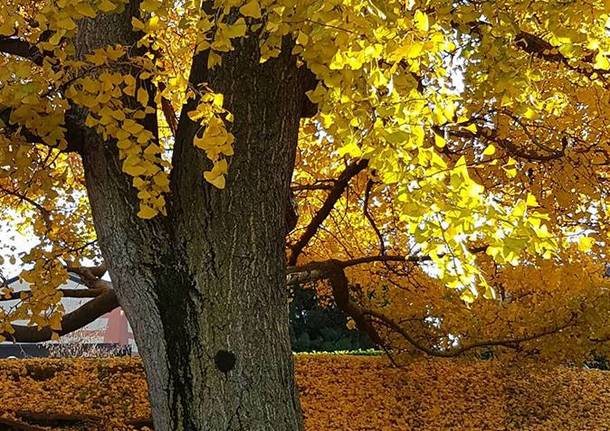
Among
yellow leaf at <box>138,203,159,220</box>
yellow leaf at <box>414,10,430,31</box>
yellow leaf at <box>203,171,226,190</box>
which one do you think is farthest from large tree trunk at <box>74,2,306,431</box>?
yellow leaf at <box>414,10,430,31</box>

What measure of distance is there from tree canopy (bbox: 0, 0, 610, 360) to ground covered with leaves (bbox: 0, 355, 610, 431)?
2.09m

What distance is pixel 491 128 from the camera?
17.9 ft

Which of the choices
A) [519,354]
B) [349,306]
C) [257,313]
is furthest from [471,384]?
[257,313]

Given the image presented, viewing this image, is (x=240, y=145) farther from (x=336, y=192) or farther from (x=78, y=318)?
(x=78, y=318)

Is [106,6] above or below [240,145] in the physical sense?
above

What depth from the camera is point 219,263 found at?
2611mm

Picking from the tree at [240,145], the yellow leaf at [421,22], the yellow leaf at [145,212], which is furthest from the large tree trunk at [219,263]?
the yellow leaf at [421,22]

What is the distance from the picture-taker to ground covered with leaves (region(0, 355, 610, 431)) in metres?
7.94

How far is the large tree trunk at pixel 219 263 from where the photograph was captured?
8.28ft

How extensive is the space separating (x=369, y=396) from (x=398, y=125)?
805cm

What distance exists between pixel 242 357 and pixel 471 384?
27.0 ft

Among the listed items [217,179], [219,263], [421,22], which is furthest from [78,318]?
[421,22]

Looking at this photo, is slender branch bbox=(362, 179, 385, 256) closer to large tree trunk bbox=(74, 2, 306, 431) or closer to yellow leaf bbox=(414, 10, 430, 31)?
large tree trunk bbox=(74, 2, 306, 431)

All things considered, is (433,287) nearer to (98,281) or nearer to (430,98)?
(98,281)
